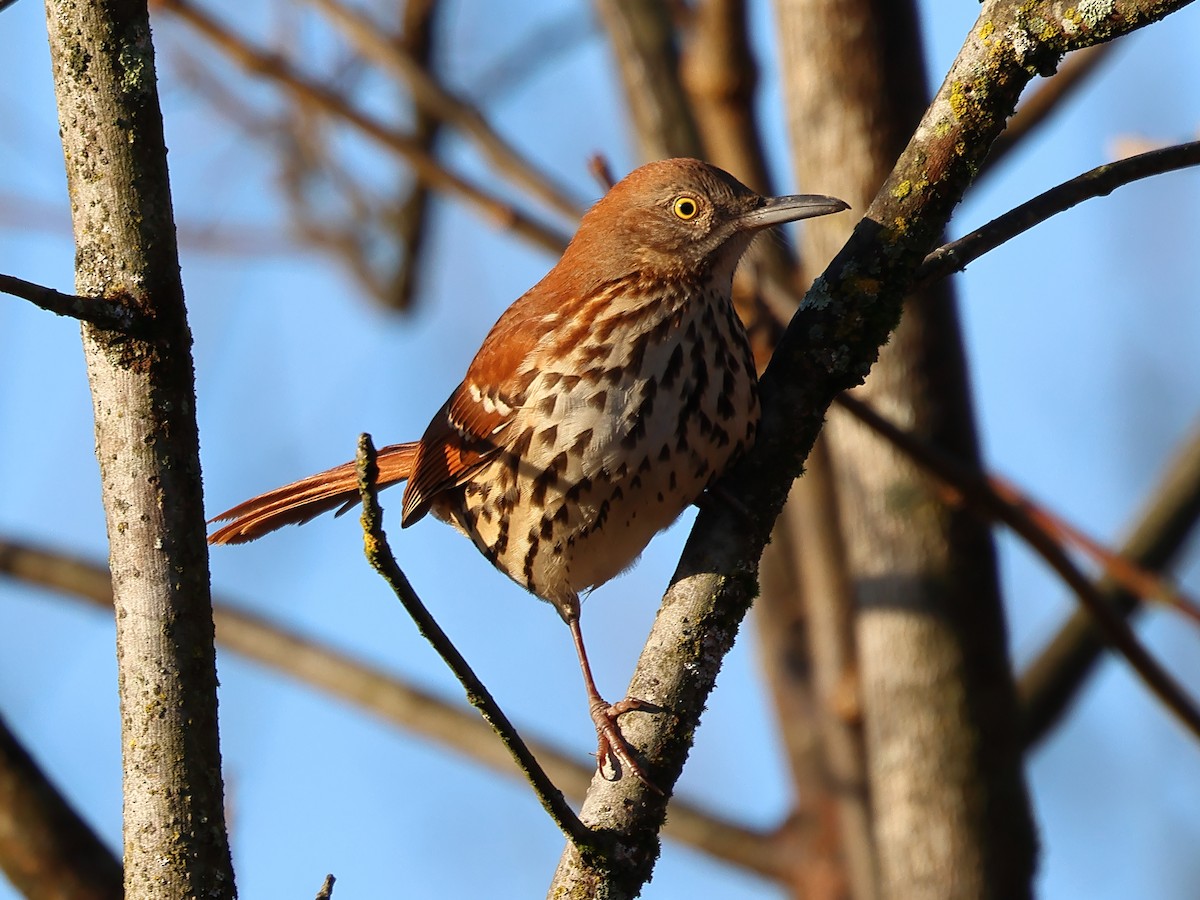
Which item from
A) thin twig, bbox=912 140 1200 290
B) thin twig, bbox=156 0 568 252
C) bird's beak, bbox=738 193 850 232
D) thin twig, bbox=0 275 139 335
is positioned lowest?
thin twig, bbox=0 275 139 335

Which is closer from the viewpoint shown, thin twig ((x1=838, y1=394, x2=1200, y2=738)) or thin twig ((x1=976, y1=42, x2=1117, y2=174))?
thin twig ((x1=838, y1=394, x2=1200, y2=738))

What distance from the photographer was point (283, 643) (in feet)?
17.6

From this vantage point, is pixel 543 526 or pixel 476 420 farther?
pixel 476 420

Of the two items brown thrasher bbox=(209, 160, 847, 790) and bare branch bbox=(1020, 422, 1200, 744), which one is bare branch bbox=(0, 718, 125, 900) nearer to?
brown thrasher bbox=(209, 160, 847, 790)

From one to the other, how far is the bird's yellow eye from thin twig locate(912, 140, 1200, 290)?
1311mm

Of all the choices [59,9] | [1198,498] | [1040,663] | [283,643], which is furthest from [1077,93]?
[59,9]

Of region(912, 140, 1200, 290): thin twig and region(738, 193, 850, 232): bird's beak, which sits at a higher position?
region(738, 193, 850, 232): bird's beak

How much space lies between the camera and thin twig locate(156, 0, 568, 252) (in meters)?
4.74

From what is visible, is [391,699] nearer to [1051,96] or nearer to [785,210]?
[785,210]

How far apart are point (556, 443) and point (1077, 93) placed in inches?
104

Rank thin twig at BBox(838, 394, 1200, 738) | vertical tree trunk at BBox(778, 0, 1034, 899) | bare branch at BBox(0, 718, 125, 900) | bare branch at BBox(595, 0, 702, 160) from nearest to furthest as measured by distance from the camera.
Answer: bare branch at BBox(0, 718, 125, 900) < thin twig at BBox(838, 394, 1200, 738) < vertical tree trunk at BBox(778, 0, 1034, 899) < bare branch at BBox(595, 0, 702, 160)

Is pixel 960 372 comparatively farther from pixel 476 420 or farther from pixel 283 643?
pixel 283 643

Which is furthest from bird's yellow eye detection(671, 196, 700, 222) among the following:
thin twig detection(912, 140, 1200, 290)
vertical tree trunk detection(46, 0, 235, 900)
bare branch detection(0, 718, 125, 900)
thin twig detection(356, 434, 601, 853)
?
bare branch detection(0, 718, 125, 900)

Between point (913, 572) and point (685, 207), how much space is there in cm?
157
